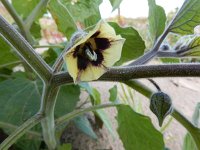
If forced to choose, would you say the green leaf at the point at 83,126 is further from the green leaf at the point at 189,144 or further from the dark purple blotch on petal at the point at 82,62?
the dark purple blotch on petal at the point at 82,62

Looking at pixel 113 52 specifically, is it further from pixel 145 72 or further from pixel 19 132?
pixel 19 132

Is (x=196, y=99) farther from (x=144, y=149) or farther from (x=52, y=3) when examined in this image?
(x=52, y=3)

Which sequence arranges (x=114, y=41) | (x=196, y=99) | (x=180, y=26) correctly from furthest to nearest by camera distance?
(x=196, y=99), (x=180, y=26), (x=114, y=41)

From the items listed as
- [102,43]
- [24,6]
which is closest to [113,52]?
[102,43]

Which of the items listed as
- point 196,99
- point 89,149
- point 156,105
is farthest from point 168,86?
point 156,105

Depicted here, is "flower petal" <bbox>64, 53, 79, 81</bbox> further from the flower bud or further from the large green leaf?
the large green leaf

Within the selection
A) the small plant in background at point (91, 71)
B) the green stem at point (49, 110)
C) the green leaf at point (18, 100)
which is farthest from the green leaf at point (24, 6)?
the green stem at point (49, 110)

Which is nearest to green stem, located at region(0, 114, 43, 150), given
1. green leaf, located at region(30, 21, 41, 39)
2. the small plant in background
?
the small plant in background

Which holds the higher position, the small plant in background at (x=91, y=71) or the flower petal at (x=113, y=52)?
the flower petal at (x=113, y=52)
